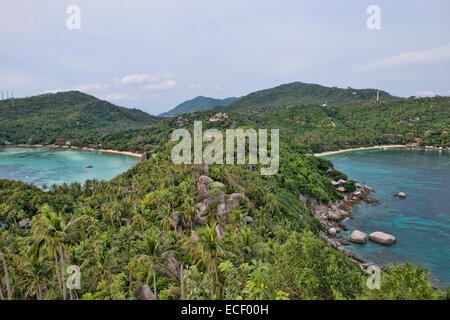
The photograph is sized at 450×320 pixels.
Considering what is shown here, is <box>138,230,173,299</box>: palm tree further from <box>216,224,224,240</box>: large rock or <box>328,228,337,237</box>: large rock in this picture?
<box>328,228,337,237</box>: large rock

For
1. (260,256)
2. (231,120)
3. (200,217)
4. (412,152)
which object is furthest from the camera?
(231,120)

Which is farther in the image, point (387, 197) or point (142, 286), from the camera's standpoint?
point (387, 197)

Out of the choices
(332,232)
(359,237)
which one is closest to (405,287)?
(359,237)
